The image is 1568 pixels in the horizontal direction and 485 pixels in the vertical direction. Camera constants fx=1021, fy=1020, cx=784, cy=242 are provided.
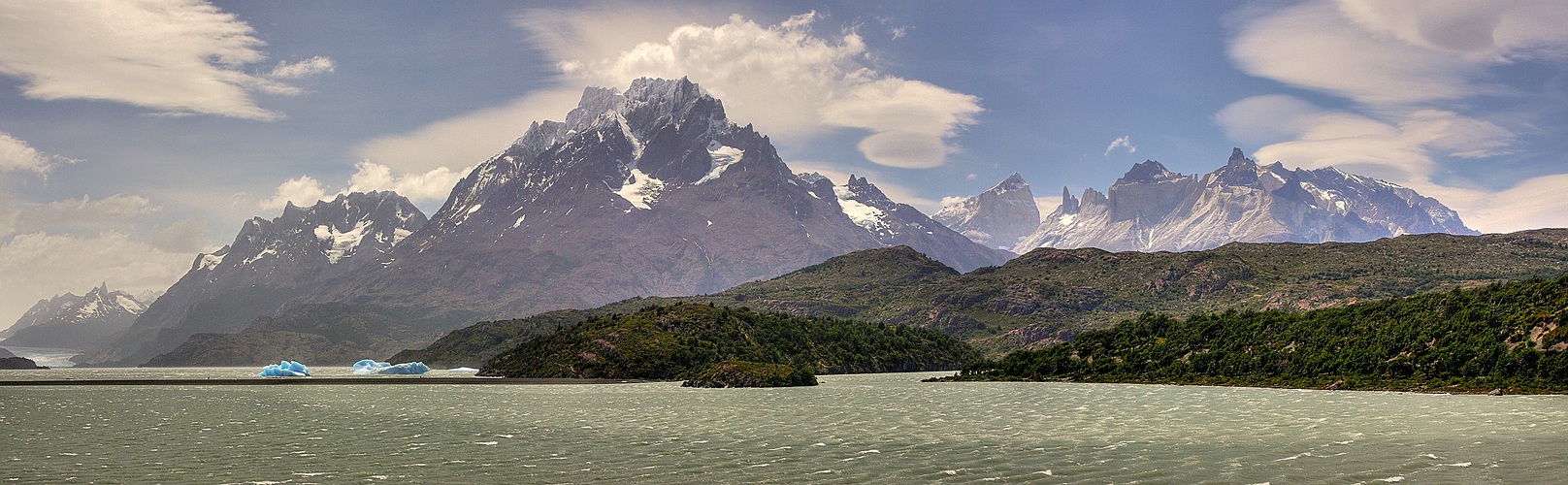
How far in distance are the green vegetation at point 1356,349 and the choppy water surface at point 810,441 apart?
1585 centimetres

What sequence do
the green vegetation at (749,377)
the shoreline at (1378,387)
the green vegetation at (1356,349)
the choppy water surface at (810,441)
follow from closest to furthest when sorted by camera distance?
the choppy water surface at (810,441) → the shoreline at (1378,387) → the green vegetation at (1356,349) → the green vegetation at (749,377)

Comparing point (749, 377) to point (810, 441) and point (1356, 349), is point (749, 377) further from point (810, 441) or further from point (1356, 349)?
point (810, 441)

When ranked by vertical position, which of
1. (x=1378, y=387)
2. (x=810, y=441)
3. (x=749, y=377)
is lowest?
(x=810, y=441)

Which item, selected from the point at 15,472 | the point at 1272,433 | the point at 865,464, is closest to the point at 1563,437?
the point at 1272,433

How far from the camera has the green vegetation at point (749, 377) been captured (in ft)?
481

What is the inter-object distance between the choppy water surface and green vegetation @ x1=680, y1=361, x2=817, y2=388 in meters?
47.0

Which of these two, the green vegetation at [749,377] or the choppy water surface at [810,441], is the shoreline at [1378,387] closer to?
the choppy water surface at [810,441]

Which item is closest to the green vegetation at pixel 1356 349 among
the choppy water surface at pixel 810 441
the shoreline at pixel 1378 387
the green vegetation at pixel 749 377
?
the shoreline at pixel 1378 387

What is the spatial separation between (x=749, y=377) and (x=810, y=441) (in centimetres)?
9263

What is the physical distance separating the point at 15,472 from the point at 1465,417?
8096cm

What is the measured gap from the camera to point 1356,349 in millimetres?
128000

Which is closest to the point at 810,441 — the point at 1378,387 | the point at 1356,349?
the point at 1378,387

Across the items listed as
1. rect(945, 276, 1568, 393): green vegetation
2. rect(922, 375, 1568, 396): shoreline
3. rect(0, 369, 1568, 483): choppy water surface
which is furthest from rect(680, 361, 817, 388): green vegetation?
rect(0, 369, 1568, 483): choppy water surface

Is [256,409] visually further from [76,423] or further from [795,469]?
[795,469]
